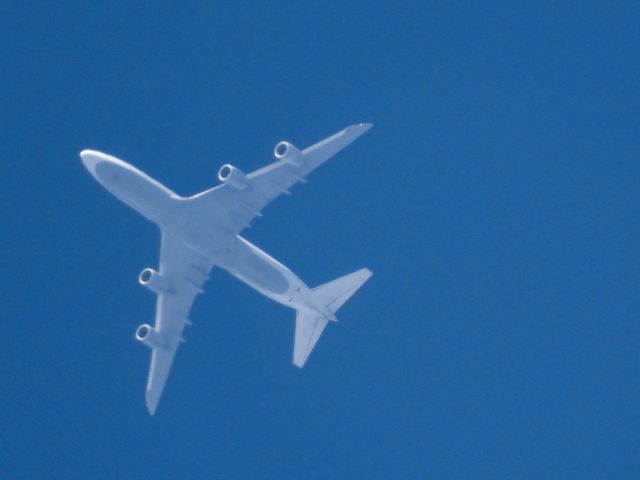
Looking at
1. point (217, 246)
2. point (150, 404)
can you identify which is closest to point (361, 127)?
point (217, 246)

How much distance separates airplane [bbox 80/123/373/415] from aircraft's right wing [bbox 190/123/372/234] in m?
0.07

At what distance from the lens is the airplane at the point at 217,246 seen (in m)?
70.3

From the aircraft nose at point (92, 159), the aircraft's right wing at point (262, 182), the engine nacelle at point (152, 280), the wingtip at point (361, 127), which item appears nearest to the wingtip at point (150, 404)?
the engine nacelle at point (152, 280)

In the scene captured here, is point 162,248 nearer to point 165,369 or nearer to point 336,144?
point 165,369

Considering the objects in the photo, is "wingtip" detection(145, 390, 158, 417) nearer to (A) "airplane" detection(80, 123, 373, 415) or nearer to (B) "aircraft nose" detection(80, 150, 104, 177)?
(A) "airplane" detection(80, 123, 373, 415)

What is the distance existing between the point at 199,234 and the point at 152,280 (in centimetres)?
516

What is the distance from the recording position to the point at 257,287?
75375 millimetres

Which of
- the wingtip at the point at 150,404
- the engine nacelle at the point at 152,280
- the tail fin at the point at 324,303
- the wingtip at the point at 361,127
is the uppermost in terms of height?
the wingtip at the point at 361,127

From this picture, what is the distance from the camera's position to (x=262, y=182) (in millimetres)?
72125

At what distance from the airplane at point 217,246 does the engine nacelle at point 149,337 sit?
7 centimetres

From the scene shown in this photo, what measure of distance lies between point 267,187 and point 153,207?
782 cm

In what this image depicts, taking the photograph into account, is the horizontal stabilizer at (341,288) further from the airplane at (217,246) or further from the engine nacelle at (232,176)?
the engine nacelle at (232,176)

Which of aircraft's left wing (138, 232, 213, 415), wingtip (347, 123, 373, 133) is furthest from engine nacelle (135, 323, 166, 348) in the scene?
wingtip (347, 123, 373, 133)

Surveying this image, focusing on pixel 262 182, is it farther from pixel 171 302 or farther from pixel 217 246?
pixel 171 302
